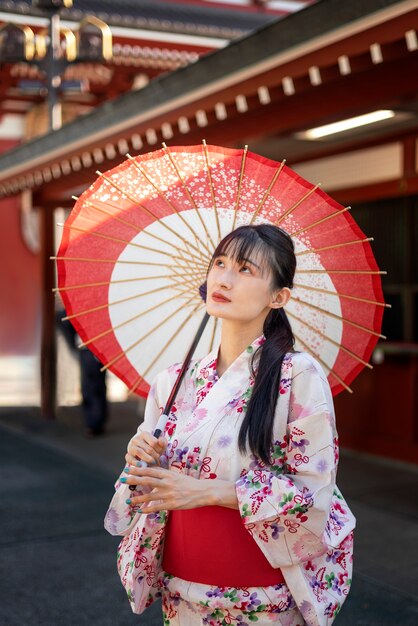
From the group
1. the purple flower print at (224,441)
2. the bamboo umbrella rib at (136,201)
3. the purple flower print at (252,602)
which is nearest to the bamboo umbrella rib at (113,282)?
the bamboo umbrella rib at (136,201)

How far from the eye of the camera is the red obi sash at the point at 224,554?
1887mm

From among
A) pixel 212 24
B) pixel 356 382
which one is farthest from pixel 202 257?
pixel 212 24

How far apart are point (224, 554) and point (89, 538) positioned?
3.01 metres

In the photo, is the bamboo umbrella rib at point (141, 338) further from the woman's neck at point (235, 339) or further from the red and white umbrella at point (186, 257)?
the woman's neck at point (235, 339)

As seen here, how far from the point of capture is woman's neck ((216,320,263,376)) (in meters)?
2.00

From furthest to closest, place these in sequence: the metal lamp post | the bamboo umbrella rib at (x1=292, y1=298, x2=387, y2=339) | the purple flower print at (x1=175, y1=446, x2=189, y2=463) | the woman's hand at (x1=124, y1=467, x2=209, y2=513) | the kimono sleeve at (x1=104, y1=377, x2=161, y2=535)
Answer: the metal lamp post → the bamboo umbrella rib at (x1=292, y1=298, x2=387, y2=339) → the kimono sleeve at (x1=104, y1=377, x2=161, y2=535) → the purple flower print at (x1=175, y1=446, x2=189, y2=463) → the woman's hand at (x1=124, y1=467, x2=209, y2=513)

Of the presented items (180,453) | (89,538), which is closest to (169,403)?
(180,453)

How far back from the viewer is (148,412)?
6.84 ft

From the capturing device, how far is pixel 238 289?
1.92 m

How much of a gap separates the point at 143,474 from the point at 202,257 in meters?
0.71

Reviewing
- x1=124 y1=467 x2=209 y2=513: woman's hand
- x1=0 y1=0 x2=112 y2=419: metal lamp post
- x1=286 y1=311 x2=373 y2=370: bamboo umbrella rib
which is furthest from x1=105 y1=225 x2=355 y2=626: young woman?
x1=0 y1=0 x2=112 y2=419: metal lamp post

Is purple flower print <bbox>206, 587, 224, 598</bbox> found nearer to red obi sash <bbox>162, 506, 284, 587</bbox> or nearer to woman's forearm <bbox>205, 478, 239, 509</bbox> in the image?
red obi sash <bbox>162, 506, 284, 587</bbox>

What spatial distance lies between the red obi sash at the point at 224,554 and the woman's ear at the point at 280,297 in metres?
0.46

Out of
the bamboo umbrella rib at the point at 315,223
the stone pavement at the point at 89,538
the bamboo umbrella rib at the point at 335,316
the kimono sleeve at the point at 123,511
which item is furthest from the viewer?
the stone pavement at the point at 89,538
